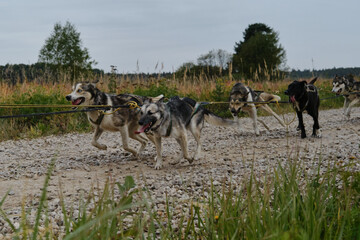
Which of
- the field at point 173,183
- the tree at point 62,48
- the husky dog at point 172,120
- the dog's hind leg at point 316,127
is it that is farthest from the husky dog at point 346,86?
the tree at point 62,48

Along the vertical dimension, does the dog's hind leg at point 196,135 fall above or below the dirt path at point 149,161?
above

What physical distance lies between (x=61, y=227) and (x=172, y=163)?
10.1 ft

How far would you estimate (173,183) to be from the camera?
15.5 feet

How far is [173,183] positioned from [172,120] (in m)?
1.26

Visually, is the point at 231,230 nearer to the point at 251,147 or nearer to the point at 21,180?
the point at 21,180

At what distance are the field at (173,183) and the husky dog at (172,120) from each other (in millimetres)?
405

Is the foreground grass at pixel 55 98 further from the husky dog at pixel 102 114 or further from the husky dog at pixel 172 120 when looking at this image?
the husky dog at pixel 172 120

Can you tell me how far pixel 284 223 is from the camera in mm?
2166

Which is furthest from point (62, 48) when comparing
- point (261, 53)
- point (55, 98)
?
point (55, 98)

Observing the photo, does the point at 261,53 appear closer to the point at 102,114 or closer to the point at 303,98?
the point at 303,98

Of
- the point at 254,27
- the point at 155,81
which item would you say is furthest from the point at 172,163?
the point at 254,27

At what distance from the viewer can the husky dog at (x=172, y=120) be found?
17.9ft

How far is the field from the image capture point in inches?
83.7

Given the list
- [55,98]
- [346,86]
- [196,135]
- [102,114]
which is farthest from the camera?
[346,86]
